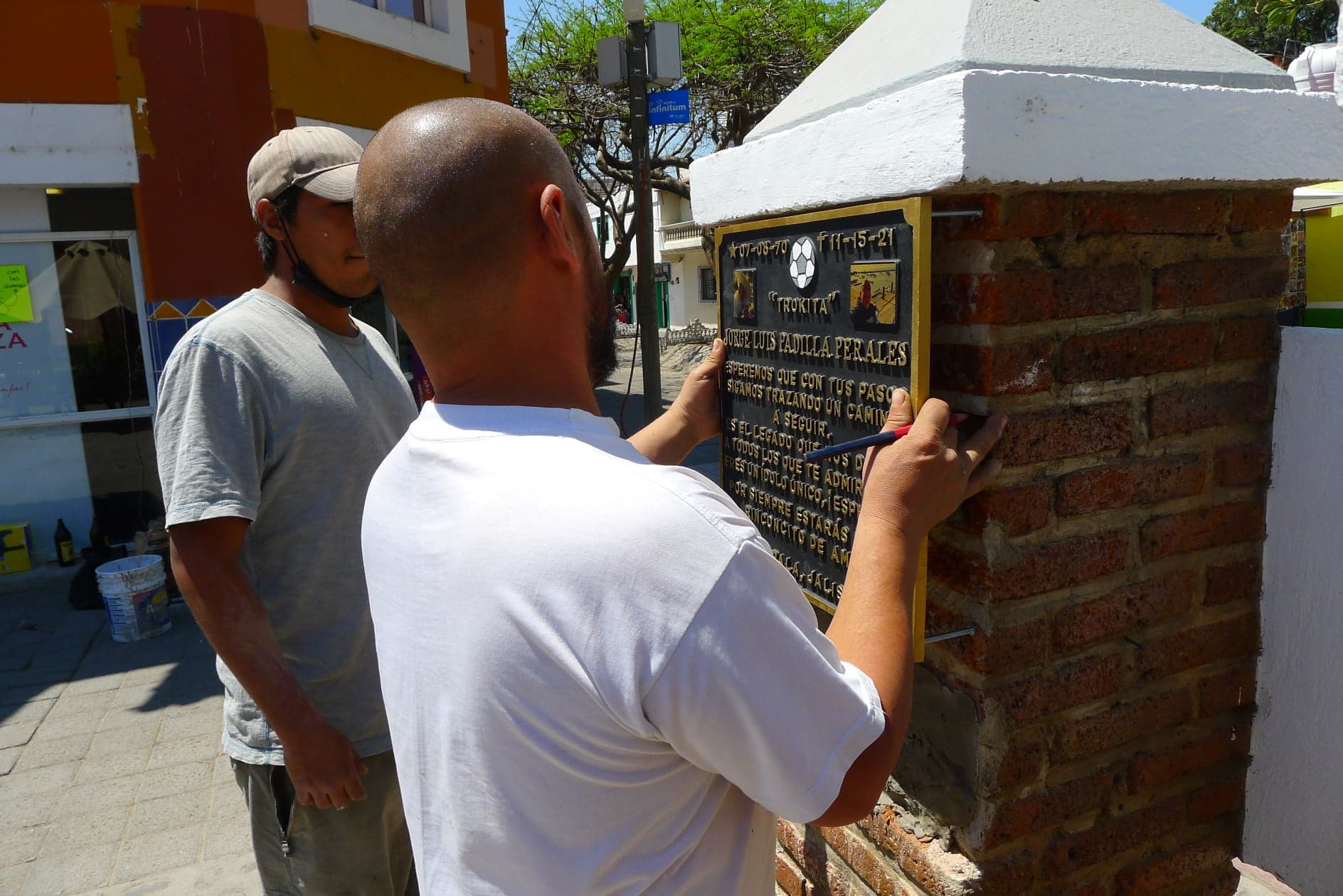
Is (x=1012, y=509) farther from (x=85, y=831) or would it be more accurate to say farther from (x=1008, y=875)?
(x=85, y=831)

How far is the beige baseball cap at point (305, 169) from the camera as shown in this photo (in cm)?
225

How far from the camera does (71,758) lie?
4273 millimetres

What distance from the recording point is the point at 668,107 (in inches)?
340

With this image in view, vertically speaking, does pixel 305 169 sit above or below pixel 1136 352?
above

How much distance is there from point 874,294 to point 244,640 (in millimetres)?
1489

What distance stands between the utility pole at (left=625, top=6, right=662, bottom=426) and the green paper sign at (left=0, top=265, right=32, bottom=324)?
500 centimetres

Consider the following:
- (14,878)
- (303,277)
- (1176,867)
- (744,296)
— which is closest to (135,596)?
(14,878)

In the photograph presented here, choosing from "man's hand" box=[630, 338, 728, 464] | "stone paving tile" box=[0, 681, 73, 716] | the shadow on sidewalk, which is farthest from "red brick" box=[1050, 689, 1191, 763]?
"stone paving tile" box=[0, 681, 73, 716]

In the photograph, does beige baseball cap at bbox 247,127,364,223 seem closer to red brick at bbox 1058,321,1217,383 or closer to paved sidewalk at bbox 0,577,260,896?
red brick at bbox 1058,321,1217,383

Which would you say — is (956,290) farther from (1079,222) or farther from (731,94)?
(731,94)

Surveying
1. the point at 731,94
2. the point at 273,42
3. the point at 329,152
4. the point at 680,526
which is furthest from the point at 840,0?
the point at 680,526

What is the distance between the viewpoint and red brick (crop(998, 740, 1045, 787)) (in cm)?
170

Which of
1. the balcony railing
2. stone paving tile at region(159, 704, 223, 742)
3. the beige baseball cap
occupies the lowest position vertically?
stone paving tile at region(159, 704, 223, 742)

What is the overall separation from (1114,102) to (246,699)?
216 centimetres
